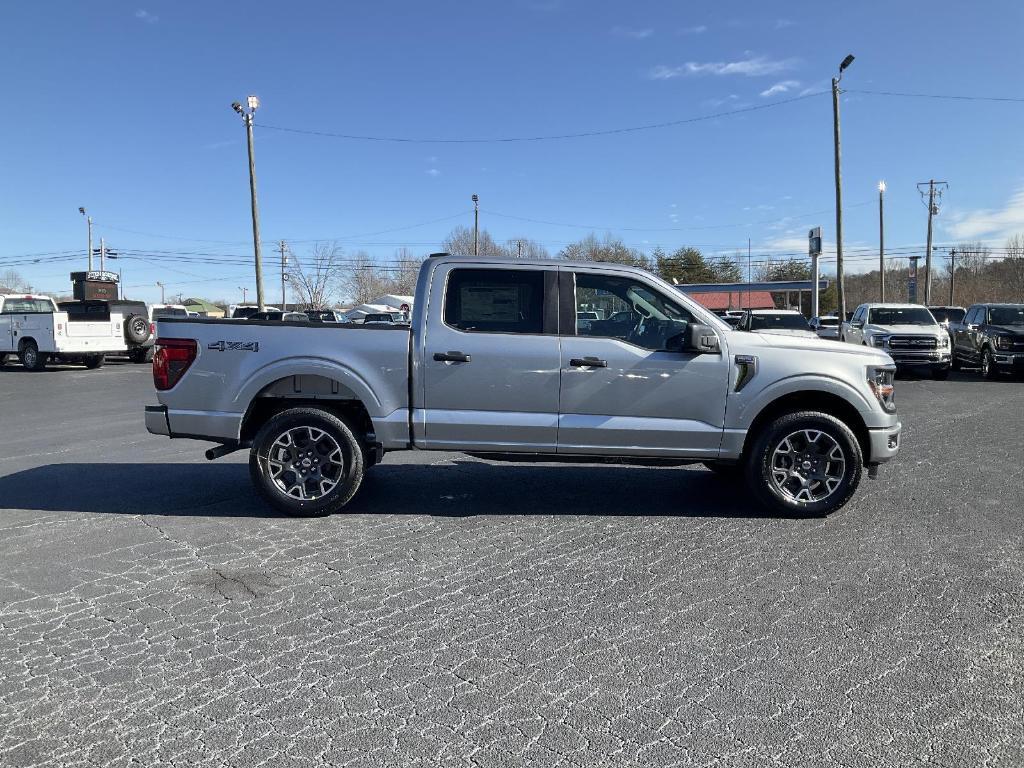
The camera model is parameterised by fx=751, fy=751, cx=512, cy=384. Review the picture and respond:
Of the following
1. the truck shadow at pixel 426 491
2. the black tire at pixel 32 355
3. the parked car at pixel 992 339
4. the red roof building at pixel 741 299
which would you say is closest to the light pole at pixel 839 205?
the parked car at pixel 992 339

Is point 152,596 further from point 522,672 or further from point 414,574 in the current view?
point 522,672

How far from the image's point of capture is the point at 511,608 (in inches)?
158

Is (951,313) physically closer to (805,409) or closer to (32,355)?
(805,409)

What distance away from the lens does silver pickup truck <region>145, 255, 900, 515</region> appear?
224 inches

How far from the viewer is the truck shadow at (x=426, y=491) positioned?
19.9ft

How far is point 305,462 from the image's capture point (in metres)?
5.80

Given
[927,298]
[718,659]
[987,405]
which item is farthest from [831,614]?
[927,298]

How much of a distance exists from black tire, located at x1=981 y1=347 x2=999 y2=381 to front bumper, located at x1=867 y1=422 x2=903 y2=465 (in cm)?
1437

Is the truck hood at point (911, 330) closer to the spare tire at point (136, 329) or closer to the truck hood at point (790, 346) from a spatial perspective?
the truck hood at point (790, 346)

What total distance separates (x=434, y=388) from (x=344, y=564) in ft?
5.14

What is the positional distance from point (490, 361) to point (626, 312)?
1.12 m

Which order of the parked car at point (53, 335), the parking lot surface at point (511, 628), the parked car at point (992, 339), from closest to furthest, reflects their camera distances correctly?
the parking lot surface at point (511, 628), the parked car at point (992, 339), the parked car at point (53, 335)

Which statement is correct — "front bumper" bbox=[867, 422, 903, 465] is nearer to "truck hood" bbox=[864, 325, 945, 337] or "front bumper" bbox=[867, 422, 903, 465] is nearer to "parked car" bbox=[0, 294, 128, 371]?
"truck hood" bbox=[864, 325, 945, 337]

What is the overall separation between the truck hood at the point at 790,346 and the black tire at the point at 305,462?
3.02 meters
